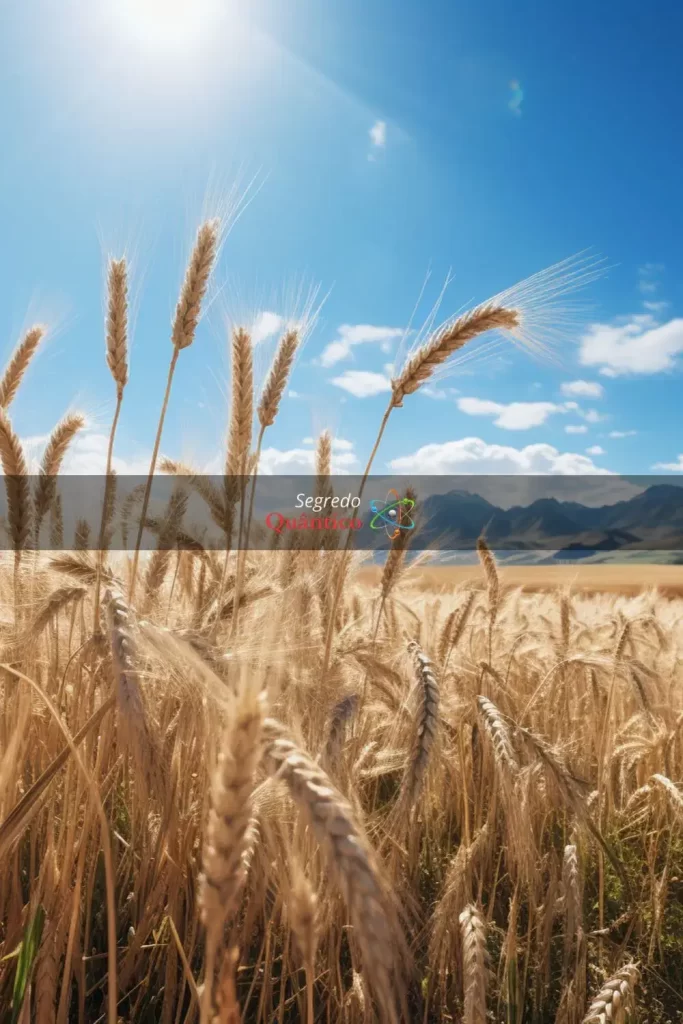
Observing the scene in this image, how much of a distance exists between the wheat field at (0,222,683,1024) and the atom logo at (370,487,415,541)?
0.21 meters

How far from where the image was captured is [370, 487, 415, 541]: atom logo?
260 cm

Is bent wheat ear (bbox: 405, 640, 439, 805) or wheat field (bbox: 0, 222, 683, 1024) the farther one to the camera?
bent wheat ear (bbox: 405, 640, 439, 805)

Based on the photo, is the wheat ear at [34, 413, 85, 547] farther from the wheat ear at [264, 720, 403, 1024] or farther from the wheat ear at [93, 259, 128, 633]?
the wheat ear at [264, 720, 403, 1024]

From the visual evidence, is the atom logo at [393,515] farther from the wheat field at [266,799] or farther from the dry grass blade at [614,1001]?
the dry grass blade at [614,1001]

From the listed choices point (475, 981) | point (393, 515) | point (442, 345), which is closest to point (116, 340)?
point (442, 345)

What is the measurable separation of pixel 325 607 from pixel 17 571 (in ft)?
4.04

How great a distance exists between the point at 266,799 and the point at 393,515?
1678 millimetres

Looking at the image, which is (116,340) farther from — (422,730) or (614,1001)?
(614,1001)

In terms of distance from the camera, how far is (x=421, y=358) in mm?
2193

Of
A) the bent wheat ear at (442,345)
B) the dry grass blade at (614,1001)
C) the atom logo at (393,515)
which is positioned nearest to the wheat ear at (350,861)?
the dry grass blade at (614,1001)

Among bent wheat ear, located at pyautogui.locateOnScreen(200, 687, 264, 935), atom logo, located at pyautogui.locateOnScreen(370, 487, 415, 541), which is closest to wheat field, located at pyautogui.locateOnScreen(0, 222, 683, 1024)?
bent wheat ear, located at pyautogui.locateOnScreen(200, 687, 264, 935)

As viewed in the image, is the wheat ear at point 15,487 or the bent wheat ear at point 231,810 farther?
the wheat ear at point 15,487

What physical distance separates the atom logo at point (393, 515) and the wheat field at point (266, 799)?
0.21m

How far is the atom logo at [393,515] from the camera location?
2.60 meters
